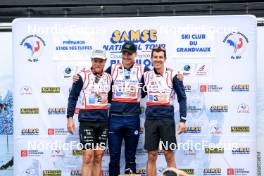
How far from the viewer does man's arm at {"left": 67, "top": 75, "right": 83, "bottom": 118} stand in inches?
235

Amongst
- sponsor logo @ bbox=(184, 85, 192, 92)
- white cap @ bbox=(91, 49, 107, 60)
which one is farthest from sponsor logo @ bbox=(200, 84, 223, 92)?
white cap @ bbox=(91, 49, 107, 60)

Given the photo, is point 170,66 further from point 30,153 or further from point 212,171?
point 30,153

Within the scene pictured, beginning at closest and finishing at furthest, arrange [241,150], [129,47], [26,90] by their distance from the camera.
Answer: [129,47] → [241,150] → [26,90]

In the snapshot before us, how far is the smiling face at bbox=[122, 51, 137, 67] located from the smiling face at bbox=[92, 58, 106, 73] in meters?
0.26

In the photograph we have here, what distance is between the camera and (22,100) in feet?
20.3

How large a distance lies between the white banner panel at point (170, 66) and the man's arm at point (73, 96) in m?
0.21

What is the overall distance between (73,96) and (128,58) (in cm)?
85

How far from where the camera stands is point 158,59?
5.93 m

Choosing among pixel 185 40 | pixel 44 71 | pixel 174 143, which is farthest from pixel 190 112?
pixel 44 71

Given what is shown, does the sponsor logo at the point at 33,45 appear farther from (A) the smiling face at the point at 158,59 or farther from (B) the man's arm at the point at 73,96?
(A) the smiling face at the point at 158,59

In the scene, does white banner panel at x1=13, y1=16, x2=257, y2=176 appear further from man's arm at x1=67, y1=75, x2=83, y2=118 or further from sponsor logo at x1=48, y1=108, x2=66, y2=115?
man's arm at x1=67, y1=75, x2=83, y2=118

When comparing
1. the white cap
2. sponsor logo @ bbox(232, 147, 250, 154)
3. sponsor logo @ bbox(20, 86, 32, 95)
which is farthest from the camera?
sponsor logo @ bbox(20, 86, 32, 95)

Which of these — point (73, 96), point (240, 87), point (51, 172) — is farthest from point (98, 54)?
point (240, 87)

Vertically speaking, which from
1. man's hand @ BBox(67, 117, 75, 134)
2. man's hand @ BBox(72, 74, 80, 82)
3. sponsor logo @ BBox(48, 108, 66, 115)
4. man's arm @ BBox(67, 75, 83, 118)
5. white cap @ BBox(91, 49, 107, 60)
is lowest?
man's hand @ BBox(67, 117, 75, 134)
